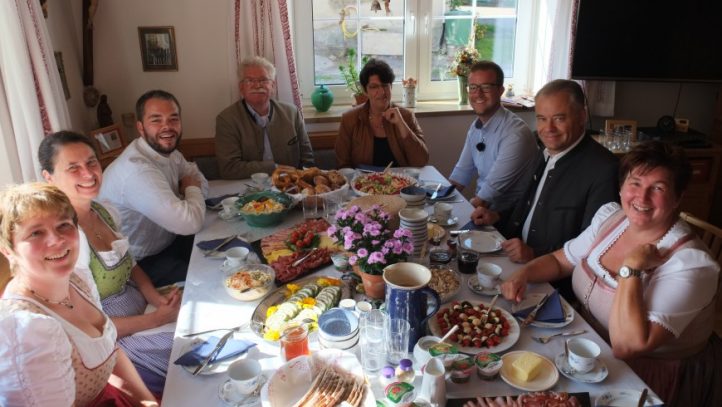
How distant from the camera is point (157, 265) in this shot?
7.41ft

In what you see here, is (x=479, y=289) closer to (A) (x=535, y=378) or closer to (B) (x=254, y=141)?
(A) (x=535, y=378)

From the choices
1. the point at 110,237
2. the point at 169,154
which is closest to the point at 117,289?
the point at 110,237

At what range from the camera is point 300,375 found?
47.1 inches

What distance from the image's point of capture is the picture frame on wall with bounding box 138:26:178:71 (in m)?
3.41

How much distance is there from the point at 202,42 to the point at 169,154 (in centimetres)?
140

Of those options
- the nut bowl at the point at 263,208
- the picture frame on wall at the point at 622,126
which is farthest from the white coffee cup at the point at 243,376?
the picture frame on wall at the point at 622,126

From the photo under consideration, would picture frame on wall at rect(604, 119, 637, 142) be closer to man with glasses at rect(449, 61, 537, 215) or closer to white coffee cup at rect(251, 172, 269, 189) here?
man with glasses at rect(449, 61, 537, 215)

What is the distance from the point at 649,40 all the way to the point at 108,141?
3.81 m

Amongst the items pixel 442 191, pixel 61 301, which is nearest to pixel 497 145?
pixel 442 191

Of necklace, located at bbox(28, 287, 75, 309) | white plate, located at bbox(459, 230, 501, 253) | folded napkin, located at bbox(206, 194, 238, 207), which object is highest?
necklace, located at bbox(28, 287, 75, 309)

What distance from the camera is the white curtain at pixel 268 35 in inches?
134

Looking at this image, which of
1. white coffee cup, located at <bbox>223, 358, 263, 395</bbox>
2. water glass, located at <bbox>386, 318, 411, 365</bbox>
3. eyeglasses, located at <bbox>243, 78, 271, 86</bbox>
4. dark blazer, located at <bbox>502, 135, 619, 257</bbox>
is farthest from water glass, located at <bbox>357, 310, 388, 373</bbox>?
eyeglasses, located at <bbox>243, 78, 271, 86</bbox>

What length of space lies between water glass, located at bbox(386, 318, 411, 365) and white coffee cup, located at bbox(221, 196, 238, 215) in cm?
123

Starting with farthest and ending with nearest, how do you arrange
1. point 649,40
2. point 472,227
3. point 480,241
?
point 649,40 < point 472,227 < point 480,241
